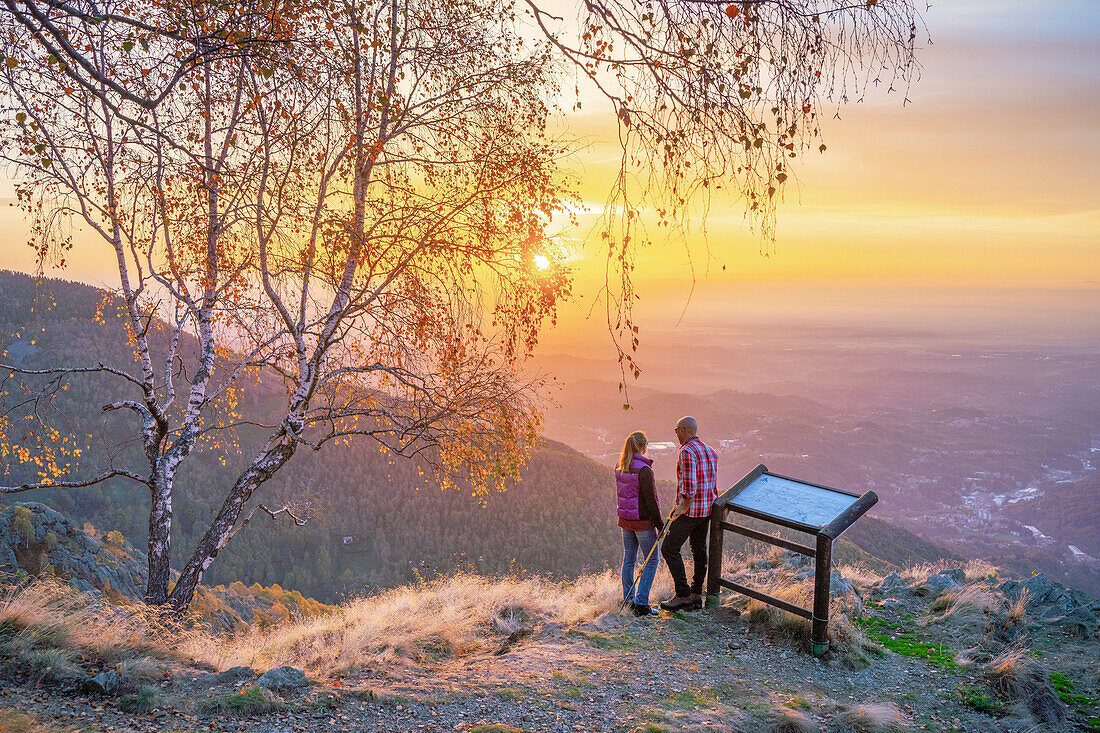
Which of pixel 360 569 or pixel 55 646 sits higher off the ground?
pixel 55 646

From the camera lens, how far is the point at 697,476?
7328 millimetres

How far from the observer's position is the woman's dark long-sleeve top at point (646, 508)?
23.7 ft

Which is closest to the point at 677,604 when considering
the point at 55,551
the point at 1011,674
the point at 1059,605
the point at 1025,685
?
the point at 1011,674

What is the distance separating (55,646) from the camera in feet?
16.9

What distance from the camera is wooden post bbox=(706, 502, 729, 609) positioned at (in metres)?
7.57

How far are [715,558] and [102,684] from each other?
6.41m

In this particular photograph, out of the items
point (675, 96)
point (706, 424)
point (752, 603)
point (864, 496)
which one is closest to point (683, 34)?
point (675, 96)

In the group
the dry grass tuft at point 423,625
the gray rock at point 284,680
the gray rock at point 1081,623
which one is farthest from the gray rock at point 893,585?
the gray rock at point 284,680

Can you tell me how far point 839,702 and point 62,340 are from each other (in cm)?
11488

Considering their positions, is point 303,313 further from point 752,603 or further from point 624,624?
point 752,603

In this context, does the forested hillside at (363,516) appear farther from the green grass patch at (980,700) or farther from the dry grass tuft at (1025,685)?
the green grass patch at (980,700)

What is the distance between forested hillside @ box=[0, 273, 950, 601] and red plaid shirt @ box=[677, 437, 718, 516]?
4760 centimetres

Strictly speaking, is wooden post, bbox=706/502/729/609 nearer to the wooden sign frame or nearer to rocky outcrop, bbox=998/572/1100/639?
the wooden sign frame

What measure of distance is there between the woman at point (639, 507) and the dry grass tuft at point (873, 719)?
2.56 metres
